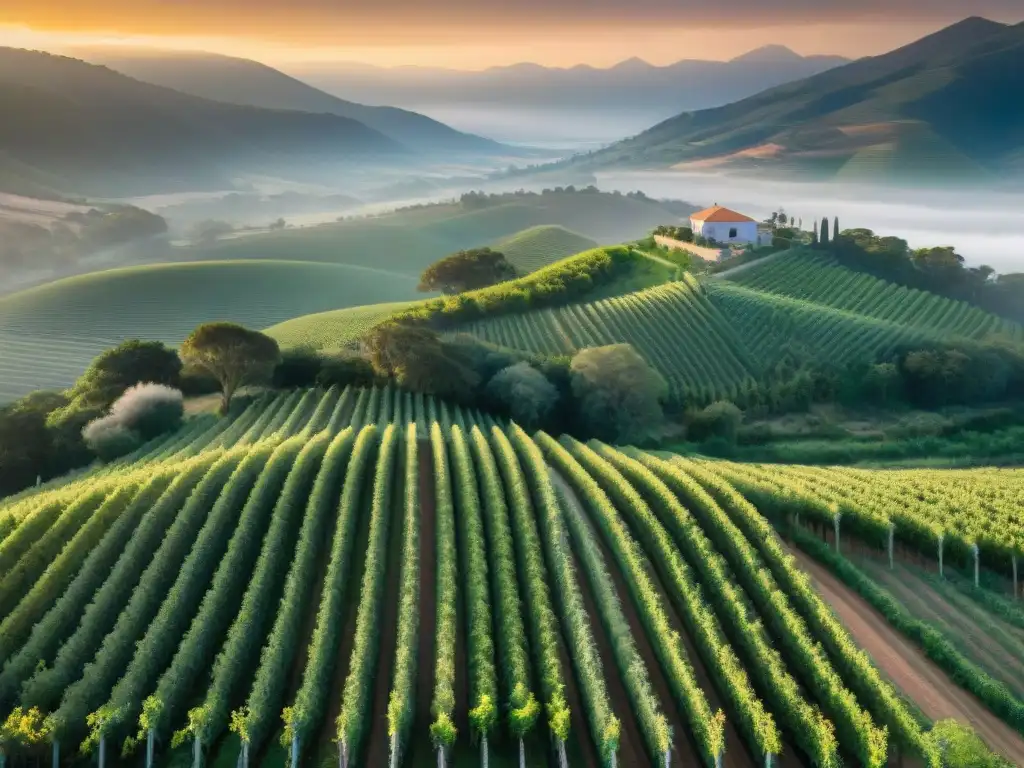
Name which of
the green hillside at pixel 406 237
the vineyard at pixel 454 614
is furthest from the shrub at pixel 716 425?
the green hillside at pixel 406 237

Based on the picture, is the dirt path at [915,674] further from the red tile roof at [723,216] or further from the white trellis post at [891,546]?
the red tile roof at [723,216]

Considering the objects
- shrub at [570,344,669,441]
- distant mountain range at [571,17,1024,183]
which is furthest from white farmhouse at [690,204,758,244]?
distant mountain range at [571,17,1024,183]

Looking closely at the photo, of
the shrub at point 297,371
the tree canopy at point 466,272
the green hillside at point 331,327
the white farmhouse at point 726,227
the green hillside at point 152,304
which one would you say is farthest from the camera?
the tree canopy at point 466,272

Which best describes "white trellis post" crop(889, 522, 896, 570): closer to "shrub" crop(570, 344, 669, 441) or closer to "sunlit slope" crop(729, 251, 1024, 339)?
"shrub" crop(570, 344, 669, 441)

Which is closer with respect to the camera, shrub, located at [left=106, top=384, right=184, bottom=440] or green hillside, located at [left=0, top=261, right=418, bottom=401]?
shrub, located at [left=106, top=384, right=184, bottom=440]

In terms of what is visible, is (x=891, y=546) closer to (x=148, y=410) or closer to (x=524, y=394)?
(x=524, y=394)

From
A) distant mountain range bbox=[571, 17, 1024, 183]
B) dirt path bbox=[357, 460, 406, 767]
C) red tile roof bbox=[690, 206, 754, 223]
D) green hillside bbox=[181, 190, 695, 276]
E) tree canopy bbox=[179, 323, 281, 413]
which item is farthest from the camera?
green hillside bbox=[181, 190, 695, 276]

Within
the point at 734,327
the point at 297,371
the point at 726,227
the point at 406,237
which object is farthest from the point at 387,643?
the point at 406,237
